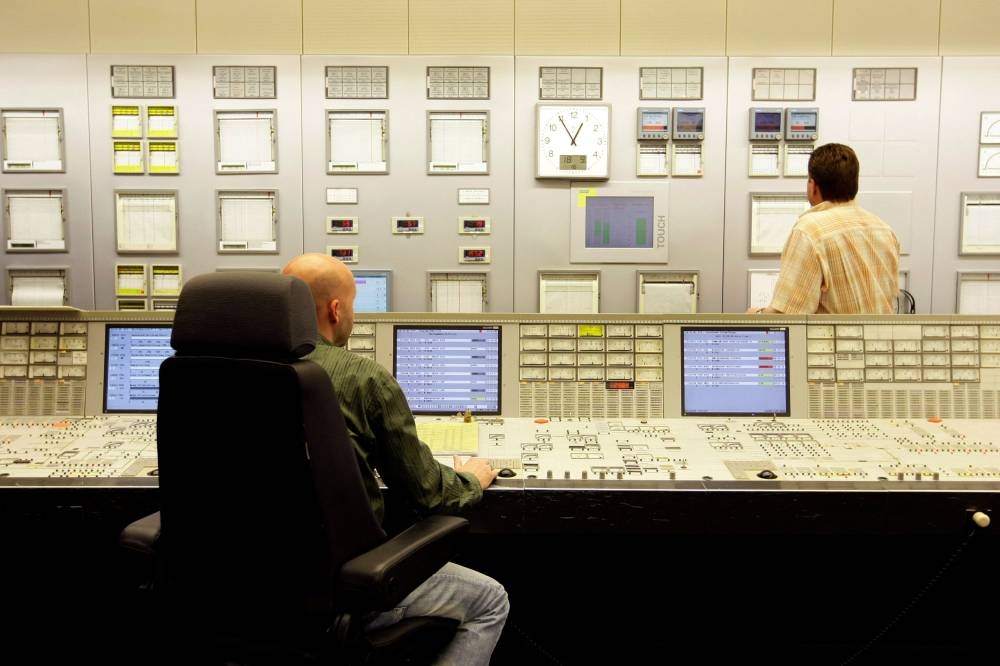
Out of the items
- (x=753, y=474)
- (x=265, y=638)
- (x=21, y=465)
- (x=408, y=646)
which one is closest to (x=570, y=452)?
(x=753, y=474)

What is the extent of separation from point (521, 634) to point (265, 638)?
3.04ft

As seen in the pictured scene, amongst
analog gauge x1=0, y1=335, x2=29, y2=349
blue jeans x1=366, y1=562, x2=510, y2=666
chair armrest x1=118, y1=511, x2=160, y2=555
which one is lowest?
blue jeans x1=366, y1=562, x2=510, y2=666

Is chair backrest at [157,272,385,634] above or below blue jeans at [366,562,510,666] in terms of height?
above

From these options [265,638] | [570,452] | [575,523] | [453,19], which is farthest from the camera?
[453,19]

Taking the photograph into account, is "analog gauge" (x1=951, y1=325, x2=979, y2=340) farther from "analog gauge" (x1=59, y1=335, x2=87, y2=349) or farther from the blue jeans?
"analog gauge" (x1=59, y1=335, x2=87, y2=349)

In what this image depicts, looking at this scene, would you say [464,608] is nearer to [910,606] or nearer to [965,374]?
[910,606]

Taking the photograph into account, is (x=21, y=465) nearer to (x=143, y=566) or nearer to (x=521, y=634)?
(x=143, y=566)

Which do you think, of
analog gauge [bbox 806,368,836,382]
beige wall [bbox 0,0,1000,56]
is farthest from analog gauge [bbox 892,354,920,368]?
beige wall [bbox 0,0,1000,56]

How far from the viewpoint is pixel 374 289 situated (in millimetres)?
3871

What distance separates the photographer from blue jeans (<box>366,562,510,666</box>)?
56.5 inches

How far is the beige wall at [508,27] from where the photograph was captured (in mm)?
3773

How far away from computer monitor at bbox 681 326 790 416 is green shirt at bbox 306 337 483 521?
38.3 inches

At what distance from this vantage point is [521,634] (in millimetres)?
1997

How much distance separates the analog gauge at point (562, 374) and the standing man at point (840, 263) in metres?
0.64
